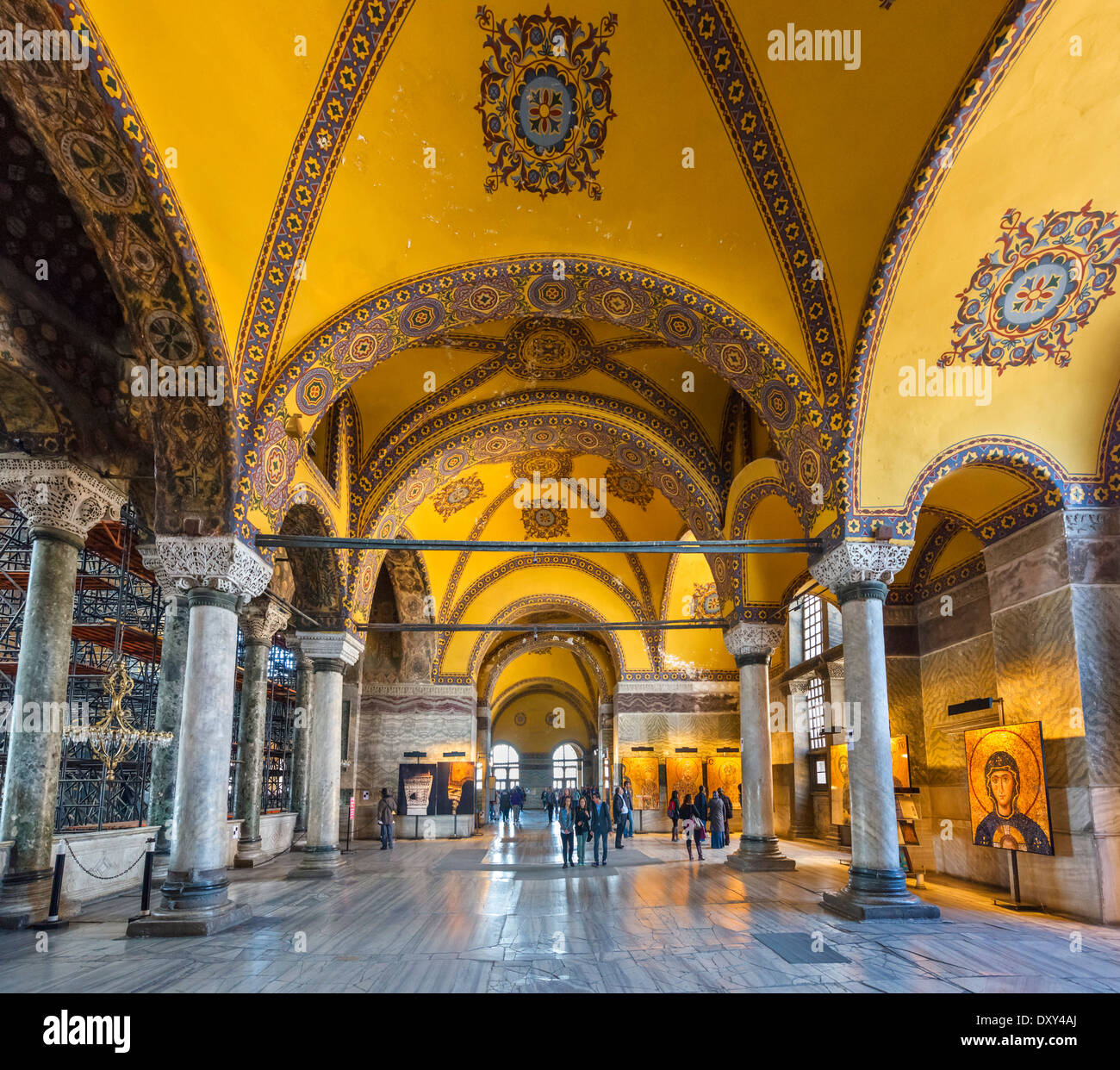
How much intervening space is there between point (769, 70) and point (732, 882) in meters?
9.30

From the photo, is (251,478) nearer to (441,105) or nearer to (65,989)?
(441,105)

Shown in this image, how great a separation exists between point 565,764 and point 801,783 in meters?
22.7

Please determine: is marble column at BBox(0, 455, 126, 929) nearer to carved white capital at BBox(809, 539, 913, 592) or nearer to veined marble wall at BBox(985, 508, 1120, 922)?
carved white capital at BBox(809, 539, 913, 592)

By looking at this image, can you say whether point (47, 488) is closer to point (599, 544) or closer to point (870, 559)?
point (599, 544)

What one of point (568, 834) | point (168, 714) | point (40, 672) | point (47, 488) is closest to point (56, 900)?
point (40, 672)

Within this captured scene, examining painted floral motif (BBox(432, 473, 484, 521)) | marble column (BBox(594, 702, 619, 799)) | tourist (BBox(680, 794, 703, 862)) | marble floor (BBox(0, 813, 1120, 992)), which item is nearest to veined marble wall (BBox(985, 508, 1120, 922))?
marble floor (BBox(0, 813, 1120, 992))

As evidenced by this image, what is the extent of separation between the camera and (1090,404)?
9.11 metres

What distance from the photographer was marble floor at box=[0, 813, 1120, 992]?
19.4 ft

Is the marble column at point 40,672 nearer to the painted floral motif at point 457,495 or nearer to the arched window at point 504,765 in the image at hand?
the painted floral motif at point 457,495

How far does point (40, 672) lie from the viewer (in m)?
8.66

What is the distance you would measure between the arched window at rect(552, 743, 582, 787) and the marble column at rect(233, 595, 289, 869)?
84.5ft

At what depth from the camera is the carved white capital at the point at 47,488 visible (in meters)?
8.92

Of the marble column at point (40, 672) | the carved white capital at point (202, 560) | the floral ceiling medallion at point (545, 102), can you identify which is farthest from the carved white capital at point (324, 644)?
the floral ceiling medallion at point (545, 102)

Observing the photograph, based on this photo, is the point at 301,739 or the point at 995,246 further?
the point at 301,739
